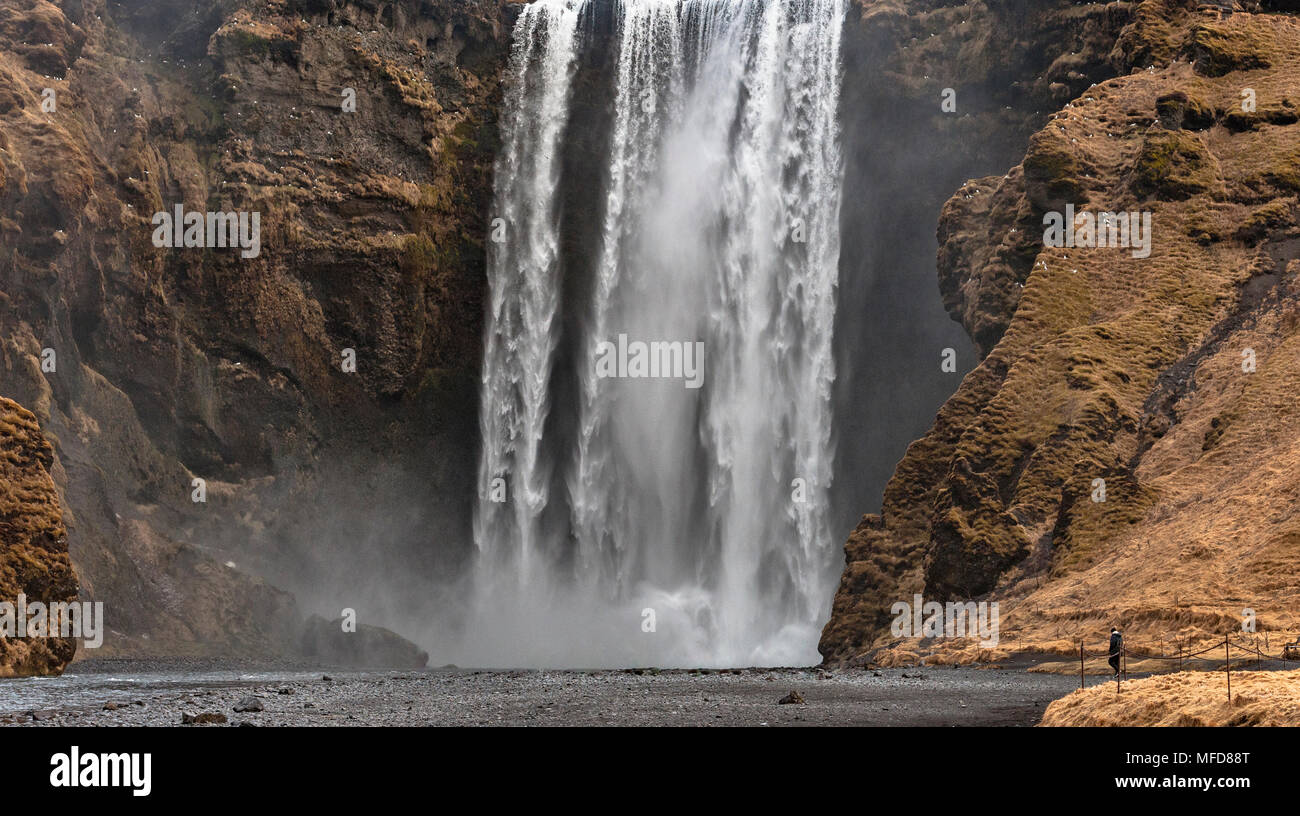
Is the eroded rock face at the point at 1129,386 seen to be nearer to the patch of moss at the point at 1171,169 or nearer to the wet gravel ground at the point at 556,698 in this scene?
the patch of moss at the point at 1171,169

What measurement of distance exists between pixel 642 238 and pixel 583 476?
1085 centimetres

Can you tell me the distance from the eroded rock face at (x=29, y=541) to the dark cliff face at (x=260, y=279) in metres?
9.72

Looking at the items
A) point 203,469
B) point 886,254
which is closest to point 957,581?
point 886,254

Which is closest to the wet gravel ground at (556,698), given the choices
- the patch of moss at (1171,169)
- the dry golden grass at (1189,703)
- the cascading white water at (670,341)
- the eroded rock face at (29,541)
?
the eroded rock face at (29,541)

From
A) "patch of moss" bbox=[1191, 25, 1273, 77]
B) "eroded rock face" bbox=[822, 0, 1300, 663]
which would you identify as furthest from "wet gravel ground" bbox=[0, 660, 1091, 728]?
"patch of moss" bbox=[1191, 25, 1273, 77]

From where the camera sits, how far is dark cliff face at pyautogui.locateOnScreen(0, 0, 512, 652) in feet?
165

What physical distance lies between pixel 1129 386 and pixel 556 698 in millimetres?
21642

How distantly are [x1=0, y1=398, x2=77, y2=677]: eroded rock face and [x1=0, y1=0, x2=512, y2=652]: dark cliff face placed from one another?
9719 millimetres

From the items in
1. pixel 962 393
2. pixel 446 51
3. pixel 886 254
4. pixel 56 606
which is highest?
pixel 446 51

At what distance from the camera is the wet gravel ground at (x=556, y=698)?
21438 millimetres
